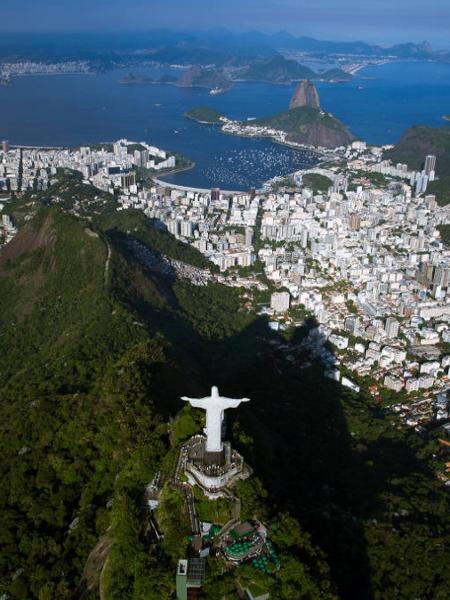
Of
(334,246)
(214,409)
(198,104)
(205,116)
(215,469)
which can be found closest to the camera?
(214,409)

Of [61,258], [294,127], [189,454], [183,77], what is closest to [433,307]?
[61,258]

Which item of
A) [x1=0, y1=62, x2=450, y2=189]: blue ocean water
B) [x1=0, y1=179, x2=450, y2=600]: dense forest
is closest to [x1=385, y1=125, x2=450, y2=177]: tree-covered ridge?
[x1=0, y1=62, x2=450, y2=189]: blue ocean water

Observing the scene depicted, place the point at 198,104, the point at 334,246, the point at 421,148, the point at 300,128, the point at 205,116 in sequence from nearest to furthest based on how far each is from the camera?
the point at 334,246
the point at 421,148
the point at 300,128
the point at 205,116
the point at 198,104

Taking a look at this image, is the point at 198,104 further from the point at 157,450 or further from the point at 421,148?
the point at 157,450

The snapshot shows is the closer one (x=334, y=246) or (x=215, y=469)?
(x=215, y=469)

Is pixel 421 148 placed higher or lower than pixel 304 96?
lower

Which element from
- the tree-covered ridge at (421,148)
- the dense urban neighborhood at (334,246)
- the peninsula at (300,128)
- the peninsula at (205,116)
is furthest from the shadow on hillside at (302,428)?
the peninsula at (205,116)

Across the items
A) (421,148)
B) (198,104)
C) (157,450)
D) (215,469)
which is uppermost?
(198,104)

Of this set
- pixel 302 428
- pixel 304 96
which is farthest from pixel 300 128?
pixel 302 428

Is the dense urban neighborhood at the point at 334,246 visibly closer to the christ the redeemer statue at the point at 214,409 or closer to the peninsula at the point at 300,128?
the peninsula at the point at 300,128
